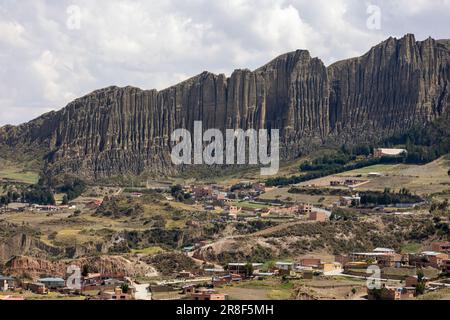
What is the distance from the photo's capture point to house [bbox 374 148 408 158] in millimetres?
143438

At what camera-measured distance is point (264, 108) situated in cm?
17862

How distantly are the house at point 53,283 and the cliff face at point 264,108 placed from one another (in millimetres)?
96984

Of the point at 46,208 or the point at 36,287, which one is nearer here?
the point at 36,287

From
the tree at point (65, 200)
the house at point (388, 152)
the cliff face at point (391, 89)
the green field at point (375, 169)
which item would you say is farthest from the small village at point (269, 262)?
the cliff face at point (391, 89)

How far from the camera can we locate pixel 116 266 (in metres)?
82.4

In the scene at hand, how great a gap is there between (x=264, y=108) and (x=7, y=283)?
112444 mm

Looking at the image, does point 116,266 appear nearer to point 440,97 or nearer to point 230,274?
point 230,274

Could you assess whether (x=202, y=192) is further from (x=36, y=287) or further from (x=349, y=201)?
(x=36, y=287)

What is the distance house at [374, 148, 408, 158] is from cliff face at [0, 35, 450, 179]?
15322 mm

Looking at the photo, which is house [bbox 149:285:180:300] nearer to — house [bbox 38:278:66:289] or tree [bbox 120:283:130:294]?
tree [bbox 120:283:130:294]

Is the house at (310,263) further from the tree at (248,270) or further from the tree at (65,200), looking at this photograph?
the tree at (65,200)

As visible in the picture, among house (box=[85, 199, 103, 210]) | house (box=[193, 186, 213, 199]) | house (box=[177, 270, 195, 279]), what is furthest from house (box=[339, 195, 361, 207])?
house (box=[177, 270, 195, 279])

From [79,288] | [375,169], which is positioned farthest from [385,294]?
[375,169]
